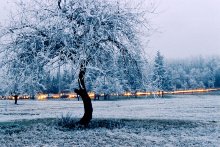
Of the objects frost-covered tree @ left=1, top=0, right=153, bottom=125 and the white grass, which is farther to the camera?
the white grass

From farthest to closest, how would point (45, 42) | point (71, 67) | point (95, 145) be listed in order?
point (45, 42) < point (71, 67) < point (95, 145)

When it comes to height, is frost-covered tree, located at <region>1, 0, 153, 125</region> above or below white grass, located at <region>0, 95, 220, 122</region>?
above

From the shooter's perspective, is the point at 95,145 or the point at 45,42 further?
the point at 45,42

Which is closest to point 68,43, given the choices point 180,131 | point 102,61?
point 102,61

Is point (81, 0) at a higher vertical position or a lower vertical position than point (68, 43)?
higher

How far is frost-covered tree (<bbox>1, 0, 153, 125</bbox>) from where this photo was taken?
74.5ft

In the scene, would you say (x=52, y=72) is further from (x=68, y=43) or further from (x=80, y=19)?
(x=80, y=19)

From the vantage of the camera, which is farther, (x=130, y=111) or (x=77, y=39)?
(x=130, y=111)

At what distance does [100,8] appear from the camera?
912 inches

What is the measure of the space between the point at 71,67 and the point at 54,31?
238 centimetres

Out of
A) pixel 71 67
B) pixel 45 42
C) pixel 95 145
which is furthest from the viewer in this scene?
pixel 45 42

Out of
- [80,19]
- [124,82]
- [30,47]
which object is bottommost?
[124,82]

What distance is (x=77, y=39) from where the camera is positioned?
915 inches

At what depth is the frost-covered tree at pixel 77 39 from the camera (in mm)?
22700
